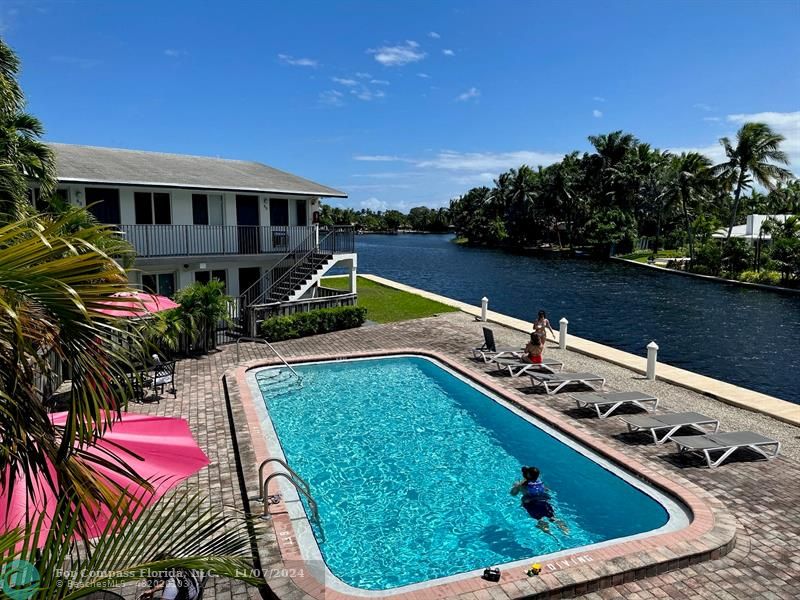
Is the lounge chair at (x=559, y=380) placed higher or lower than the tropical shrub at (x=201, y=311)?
lower

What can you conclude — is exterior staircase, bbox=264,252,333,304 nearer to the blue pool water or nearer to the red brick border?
the blue pool water

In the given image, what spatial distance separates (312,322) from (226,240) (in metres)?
5.30

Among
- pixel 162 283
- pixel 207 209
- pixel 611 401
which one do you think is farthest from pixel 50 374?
pixel 207 209

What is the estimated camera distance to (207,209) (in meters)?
22.7

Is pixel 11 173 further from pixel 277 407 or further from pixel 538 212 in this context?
pixel 538 212

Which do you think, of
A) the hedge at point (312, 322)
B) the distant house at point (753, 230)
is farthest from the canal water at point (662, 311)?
the hedge at point (312, 322)

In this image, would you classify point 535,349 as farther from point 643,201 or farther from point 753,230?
point 643,201

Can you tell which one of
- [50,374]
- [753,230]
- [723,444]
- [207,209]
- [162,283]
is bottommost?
[723,444]

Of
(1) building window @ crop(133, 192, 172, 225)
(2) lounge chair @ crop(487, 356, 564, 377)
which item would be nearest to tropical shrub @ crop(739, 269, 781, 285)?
(2) lounge chair @ crop(487, 356, 564, 377)

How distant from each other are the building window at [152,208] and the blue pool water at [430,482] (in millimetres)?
10024

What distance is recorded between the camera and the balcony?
20.2 metres

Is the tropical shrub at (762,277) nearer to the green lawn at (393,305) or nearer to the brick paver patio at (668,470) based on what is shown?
the green lawn at (393,305)

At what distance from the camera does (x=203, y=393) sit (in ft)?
46.0

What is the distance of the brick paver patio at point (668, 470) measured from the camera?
6.62m
